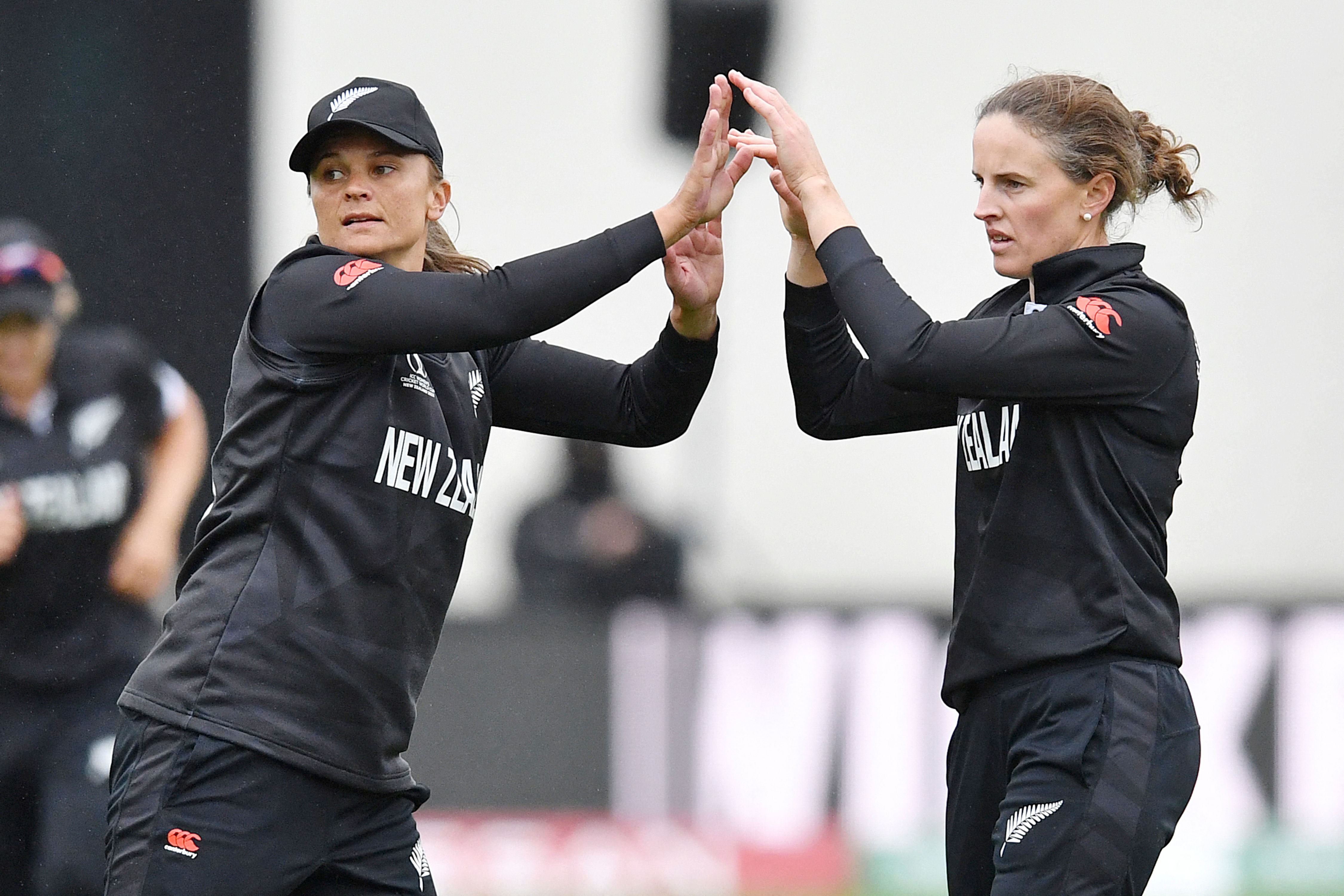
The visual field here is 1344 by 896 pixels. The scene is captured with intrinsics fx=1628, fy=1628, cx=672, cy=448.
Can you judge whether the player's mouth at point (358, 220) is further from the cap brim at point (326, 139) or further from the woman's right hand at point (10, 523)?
the woman's right hand at point (10, 523)

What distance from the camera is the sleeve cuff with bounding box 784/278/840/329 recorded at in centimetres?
254

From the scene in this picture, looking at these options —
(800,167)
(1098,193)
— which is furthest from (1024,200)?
(800,167)

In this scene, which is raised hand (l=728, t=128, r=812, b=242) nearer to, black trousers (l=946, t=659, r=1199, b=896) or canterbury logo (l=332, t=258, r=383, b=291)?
canterbury logo (l=332, t=258, r=383, b=291)

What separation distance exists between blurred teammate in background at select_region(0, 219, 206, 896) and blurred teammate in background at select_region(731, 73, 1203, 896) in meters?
1.98

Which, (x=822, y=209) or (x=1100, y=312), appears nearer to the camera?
(x=1100, y=312)

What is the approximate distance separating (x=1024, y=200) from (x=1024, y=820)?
2.75 feet

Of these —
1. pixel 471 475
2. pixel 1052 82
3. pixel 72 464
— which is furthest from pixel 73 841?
pixel 1052 82

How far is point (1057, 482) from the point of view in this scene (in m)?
2.16

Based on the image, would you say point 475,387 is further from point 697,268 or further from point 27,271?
point 27,271

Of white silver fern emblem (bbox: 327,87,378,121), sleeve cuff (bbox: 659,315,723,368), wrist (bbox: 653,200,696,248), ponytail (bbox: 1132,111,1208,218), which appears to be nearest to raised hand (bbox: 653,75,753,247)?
wrist (bbox: 653,200,696,248)

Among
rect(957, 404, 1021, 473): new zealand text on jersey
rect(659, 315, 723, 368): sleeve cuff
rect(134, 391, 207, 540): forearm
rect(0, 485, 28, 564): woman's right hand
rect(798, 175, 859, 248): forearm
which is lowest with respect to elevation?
rect(0, 485, 28, 564): woman's right hand

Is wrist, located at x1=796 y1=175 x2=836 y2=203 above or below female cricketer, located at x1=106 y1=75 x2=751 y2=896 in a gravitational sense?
above

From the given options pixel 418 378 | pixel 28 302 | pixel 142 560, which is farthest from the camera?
pixel 28 302

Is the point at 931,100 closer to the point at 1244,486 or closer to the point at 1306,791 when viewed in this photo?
the point at 1244,486
